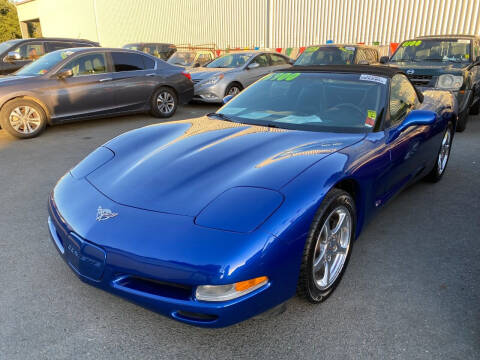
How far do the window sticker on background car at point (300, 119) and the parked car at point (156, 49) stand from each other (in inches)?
475

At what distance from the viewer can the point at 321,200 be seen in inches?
83.4

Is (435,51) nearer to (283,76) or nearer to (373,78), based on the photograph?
(373,78)

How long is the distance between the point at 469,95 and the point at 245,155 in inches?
238

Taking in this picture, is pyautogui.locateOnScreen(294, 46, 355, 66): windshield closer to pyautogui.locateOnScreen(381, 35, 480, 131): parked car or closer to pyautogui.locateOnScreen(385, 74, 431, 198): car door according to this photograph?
pyautogui.locateOnScreen(381, 35, 480, 131): parked car

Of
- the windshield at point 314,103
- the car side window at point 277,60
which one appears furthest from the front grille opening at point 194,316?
the car side window at point 277,60

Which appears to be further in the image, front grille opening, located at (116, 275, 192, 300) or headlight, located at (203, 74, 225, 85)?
headlight, located at (203, 74, 225, 85)

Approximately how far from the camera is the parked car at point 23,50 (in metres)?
9.38

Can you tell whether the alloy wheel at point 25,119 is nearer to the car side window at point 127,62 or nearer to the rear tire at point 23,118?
the rear tire at point 23,118

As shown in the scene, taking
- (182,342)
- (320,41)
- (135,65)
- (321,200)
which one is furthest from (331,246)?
(320,41)

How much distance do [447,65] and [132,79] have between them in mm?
6118

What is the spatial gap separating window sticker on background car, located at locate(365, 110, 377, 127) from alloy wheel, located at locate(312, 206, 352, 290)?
0.84 m

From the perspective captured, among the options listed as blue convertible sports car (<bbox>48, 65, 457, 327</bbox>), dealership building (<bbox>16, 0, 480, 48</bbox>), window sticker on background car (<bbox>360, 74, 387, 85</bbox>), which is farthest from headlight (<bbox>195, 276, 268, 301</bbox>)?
dealership building (<bbox>16, 0, 480, 48</bbox>)

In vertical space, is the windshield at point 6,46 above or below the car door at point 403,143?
above

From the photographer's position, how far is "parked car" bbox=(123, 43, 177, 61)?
45.7 ft
